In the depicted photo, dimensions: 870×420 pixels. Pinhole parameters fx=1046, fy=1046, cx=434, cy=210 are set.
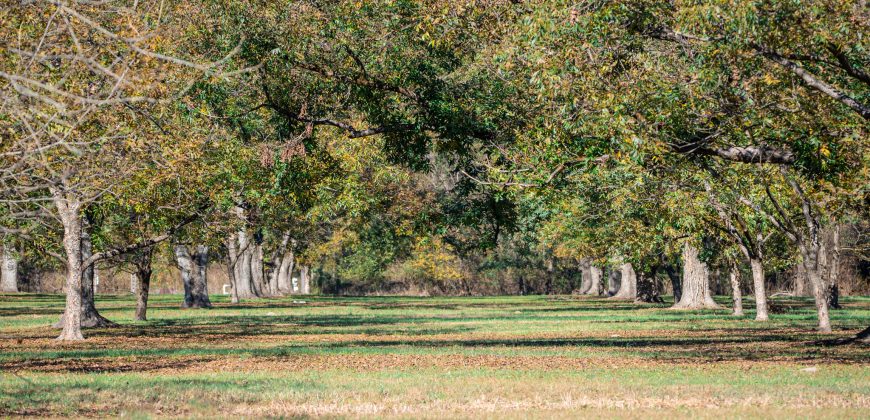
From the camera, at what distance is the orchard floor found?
13.0 meters

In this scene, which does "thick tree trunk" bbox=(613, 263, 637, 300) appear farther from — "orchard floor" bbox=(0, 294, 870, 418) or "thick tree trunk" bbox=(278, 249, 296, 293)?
"orchard floor" bbox=(0, 294, 870, 418)

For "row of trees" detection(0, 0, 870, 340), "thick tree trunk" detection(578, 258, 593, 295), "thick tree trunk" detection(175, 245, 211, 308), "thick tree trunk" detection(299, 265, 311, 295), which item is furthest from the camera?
"thick tree trunk" detection(299, 265, 311, 295)

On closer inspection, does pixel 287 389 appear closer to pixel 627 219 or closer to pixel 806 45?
pixel 806 45

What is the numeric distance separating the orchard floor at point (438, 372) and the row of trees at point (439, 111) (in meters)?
2.66

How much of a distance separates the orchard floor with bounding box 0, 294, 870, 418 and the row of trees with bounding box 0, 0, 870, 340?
2.66 metres

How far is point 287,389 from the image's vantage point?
49.3ft

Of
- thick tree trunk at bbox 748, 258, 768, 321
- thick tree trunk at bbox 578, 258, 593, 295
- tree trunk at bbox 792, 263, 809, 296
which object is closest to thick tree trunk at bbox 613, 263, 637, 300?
tree trunk at bbox 792, 263, 809, 296

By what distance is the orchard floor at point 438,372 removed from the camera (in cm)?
1300

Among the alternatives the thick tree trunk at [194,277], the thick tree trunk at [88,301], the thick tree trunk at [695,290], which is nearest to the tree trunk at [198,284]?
the thick tree trunk at [194,277]

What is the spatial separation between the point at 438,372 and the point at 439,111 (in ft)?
19.2

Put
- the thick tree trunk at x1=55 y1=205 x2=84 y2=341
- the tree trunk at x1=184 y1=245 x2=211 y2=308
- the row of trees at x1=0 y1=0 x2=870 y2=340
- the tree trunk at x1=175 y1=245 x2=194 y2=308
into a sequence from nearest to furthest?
the row of trees at x1=0 y1=0 x2=870 y2=340
the thick tree trunk at x1=55 y1=205 x2=84 y2=341
the tree trunk at x1=175 y1=245 x2=194 y2=308
the tree trunk at x1=184 y1=245 x2=211 y2=308

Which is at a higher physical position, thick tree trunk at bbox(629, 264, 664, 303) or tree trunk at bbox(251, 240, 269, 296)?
tree trunk at bbox(251, 240, 269, 296)

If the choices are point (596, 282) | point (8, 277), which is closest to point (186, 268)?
point (8, 277)

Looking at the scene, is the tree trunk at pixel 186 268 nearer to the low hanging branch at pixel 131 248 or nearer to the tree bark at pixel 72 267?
the low hanging branch at pixel 131 248
